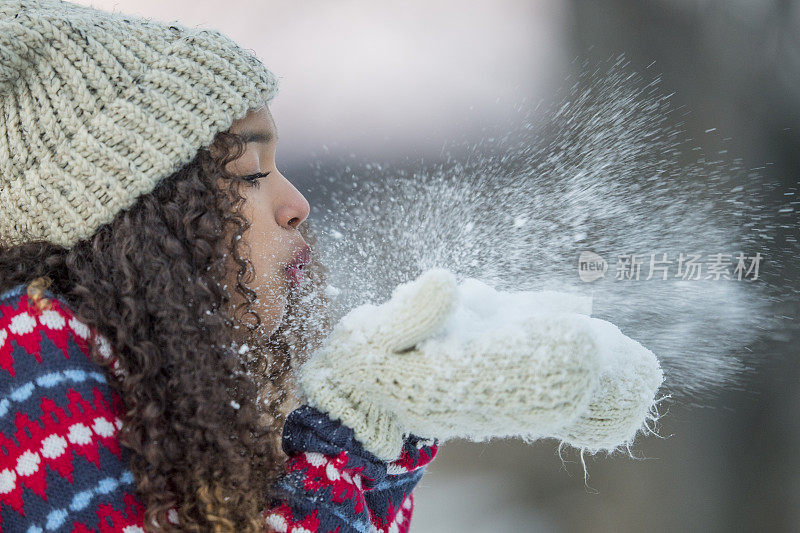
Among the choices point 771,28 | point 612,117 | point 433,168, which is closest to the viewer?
point 771,28

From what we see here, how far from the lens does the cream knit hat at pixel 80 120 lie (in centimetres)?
56

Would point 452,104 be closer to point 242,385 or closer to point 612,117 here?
point 612,117

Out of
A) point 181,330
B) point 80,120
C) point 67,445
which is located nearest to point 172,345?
point 181,330

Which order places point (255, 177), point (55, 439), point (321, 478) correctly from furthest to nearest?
point (255, 177) → point (321, 478) → point (55, 439)

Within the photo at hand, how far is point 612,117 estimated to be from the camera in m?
1.34

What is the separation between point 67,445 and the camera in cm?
48

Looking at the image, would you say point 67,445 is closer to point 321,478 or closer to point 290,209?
point 321,478

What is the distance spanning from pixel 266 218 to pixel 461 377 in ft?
0.98

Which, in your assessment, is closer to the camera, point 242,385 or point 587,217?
point 242,385

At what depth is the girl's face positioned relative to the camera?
2.23 feet

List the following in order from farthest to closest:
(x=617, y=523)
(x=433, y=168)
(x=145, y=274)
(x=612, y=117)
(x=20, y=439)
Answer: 1. (x=617, y=523)
2. (x=433, y=168)
3. (x=612, y=117)
4. (x=145, y=274)
5. (x=20, y=439)

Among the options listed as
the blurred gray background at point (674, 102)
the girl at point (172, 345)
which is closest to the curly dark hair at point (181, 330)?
the girl at point (172, 345)

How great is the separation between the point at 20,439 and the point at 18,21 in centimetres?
36

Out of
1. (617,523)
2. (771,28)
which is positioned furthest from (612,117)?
(617,523)
